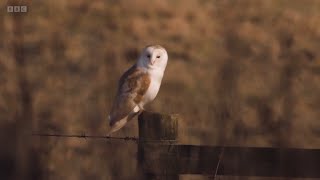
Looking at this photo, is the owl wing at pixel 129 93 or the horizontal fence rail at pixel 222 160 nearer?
the horizontal fence rail at pixel 222 160

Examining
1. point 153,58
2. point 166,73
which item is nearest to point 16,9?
point 166,73

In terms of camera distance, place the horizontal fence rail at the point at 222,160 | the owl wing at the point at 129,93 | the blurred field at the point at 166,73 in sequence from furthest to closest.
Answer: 1. the blurred field at the point at 166,73
2. the owl wing at the point at 129,93
3. the horizontal fence rail at the point at 222,160

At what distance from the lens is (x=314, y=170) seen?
2.26m

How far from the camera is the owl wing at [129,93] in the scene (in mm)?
2904

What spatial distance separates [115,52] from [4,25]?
0.67 m

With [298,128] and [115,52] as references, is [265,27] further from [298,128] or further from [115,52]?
[115,52]

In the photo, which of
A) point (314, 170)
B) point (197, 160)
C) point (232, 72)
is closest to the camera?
point (197, 160)

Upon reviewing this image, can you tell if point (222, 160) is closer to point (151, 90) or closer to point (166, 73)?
point (151, 90)

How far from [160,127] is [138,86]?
0.95 metres

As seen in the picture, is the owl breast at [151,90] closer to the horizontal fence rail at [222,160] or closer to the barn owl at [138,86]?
the barn owl at [138,86]

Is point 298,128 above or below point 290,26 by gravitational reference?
below

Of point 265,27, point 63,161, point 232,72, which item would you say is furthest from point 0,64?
point 265,27

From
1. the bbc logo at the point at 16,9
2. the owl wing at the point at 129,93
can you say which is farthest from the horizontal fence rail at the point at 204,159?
the bbc logo at the point at 16,9

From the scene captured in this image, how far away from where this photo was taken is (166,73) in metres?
3.90
